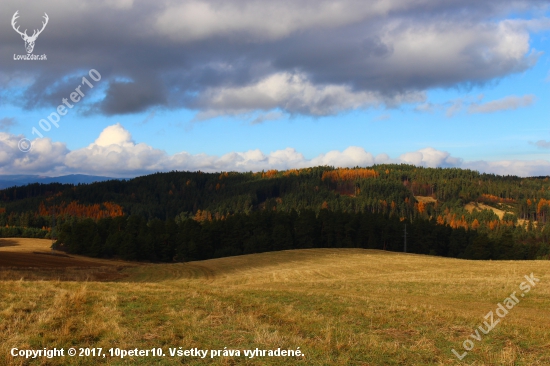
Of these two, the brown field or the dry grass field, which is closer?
the dry grass field

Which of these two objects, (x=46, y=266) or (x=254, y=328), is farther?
(x=46, y=266)

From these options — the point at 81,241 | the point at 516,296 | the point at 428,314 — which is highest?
the point at 428,314

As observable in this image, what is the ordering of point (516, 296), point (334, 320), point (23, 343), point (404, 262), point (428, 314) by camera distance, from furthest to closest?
point (404, 262), point (516, 296), point (428, 314), point (334, 320), point (23, 343)

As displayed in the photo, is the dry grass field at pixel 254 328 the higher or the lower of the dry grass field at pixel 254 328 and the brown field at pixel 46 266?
the higher

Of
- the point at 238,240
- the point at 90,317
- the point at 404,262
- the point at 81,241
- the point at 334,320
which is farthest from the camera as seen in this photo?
the point at 238,240

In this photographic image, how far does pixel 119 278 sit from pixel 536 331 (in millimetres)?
43523

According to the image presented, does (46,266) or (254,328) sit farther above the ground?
(254,328)

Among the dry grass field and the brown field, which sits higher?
the dry grass field

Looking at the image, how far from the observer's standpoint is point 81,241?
94625mm

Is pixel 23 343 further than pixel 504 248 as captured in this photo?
No

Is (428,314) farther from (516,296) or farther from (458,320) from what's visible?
(516,296)

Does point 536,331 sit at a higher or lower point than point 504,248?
higher

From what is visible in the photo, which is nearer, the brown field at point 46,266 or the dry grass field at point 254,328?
the dry grass field at point 254,328

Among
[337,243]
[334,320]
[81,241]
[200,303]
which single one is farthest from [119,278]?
[337,243]
